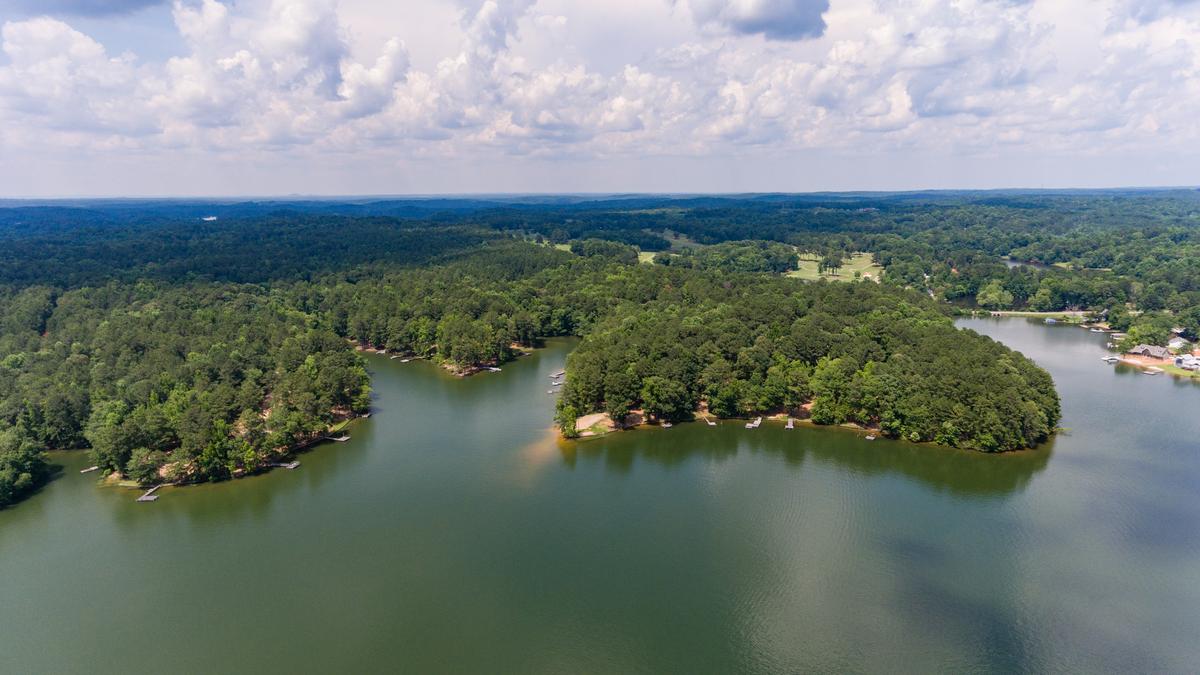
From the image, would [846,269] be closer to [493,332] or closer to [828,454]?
[493,332]

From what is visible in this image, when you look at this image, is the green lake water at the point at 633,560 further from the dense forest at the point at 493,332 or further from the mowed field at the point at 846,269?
the mowed field at the point at 846,269

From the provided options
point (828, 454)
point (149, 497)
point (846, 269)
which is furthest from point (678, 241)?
point (149, 497)

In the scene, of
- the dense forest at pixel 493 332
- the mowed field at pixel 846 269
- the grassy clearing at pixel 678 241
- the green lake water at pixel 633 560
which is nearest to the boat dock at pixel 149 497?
the green lake water at pixel 633 560

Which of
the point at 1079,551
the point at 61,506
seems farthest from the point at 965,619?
the point at 61,506

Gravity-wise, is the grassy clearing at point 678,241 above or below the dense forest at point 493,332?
above

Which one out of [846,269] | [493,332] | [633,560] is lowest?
[633,560]
